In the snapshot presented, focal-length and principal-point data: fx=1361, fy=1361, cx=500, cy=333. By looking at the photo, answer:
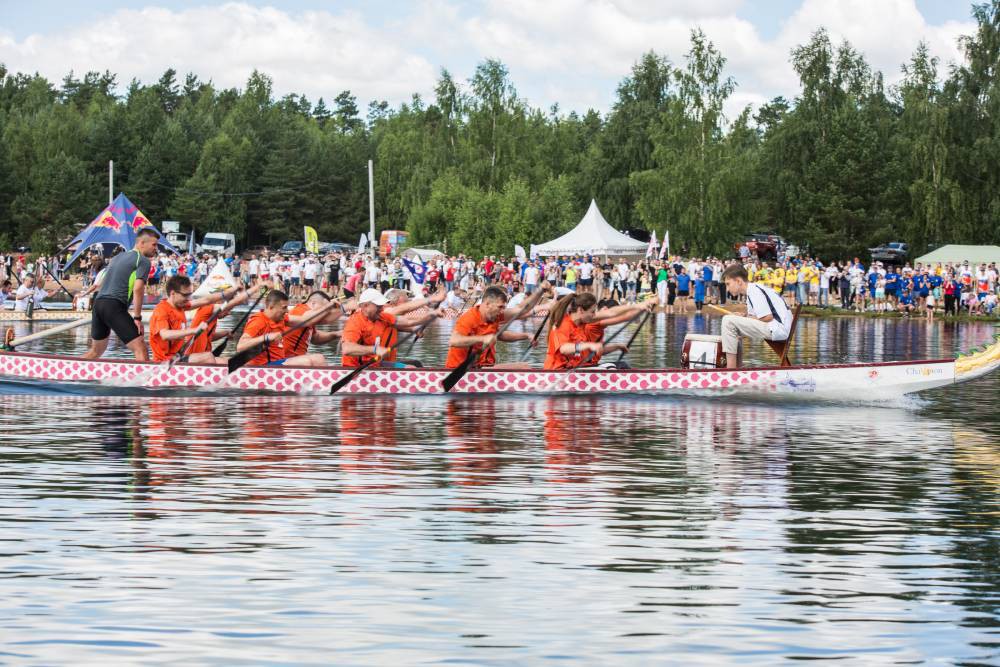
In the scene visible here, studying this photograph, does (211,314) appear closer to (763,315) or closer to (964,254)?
(763,315)

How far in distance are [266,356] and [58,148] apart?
8465 cm

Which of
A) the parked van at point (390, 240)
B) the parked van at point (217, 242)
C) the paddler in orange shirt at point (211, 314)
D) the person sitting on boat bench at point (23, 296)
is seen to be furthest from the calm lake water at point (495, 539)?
the parked van at point (217, 242)

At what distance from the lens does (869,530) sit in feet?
34.9

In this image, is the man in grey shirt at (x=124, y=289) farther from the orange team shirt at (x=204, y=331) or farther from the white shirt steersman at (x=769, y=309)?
the white shirt steersman at (x=769, y=309)

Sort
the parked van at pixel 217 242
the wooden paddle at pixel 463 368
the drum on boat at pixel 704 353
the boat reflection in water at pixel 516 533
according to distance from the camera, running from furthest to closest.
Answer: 1. the parked van at pixel 217 242
2. the drum on boat at pixel 704 353
3. the wooden paddle at pixel 463 368
4. the boat reflection in water at pixel 516 533

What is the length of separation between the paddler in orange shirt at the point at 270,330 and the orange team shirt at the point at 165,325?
38.1 inches

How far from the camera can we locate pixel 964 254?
5822cm

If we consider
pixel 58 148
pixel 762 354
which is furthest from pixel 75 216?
pixel 762 354

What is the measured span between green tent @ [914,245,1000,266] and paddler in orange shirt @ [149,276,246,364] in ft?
145

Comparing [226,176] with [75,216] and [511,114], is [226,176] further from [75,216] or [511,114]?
[511,114]

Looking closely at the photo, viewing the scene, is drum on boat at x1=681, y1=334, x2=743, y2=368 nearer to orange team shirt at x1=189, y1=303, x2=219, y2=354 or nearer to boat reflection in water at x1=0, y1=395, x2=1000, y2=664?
boat reflection in water at x1=0, y1=395, x2=1000, y2=664

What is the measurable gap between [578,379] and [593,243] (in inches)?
1699

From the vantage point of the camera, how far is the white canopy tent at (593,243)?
61.7m

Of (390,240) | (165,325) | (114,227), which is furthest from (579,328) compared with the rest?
(390,240)
